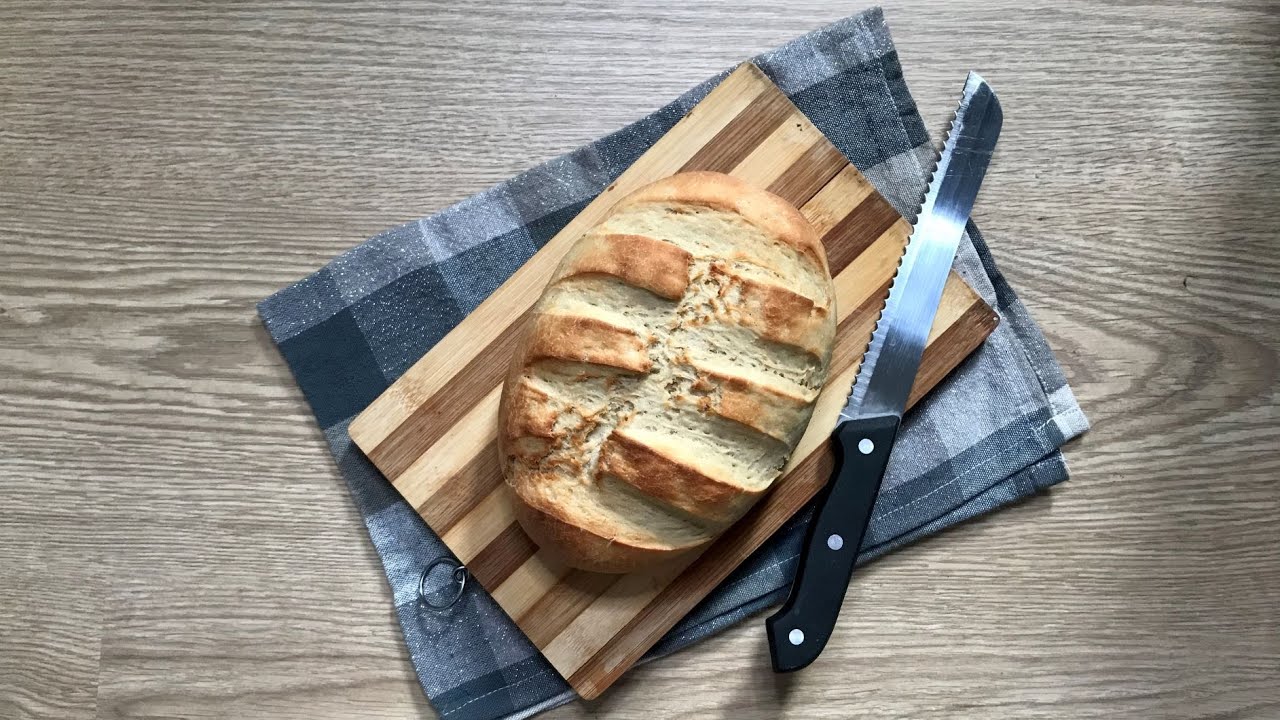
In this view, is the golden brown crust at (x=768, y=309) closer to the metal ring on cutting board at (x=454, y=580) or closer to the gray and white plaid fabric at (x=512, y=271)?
the gray and white plaid fabric at (x=512, y=271)

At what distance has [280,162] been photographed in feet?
5.17

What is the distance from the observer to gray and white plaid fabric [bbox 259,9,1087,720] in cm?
150

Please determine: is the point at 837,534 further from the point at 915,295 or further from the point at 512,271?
the point at 512,271

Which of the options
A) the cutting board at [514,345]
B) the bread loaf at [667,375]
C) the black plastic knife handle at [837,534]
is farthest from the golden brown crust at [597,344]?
the black plastic knife handle at [837,534]

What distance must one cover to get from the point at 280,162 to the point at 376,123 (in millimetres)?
195

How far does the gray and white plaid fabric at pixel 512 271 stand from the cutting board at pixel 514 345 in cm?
6

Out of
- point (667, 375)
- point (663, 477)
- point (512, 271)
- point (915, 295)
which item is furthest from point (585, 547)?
point (915, 295)

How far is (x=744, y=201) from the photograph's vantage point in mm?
1336

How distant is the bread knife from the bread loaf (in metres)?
0.12

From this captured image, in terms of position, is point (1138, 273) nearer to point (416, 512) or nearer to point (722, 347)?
point (722, 347)

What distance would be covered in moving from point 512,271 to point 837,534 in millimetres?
739

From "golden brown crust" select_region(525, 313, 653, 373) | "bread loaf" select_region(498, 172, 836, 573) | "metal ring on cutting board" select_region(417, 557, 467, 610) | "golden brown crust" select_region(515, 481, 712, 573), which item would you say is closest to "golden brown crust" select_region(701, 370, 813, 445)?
"bread loaf" select_region(498, 172, 836, 573)

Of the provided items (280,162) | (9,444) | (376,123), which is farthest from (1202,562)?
Result: (9,444)

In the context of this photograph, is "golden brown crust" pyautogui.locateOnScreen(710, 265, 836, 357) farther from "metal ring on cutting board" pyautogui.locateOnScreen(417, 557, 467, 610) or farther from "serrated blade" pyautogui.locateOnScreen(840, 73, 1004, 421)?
"metal ring on cutting board" pyautogui.locateOnScreen(417, 557, 467, 610)
